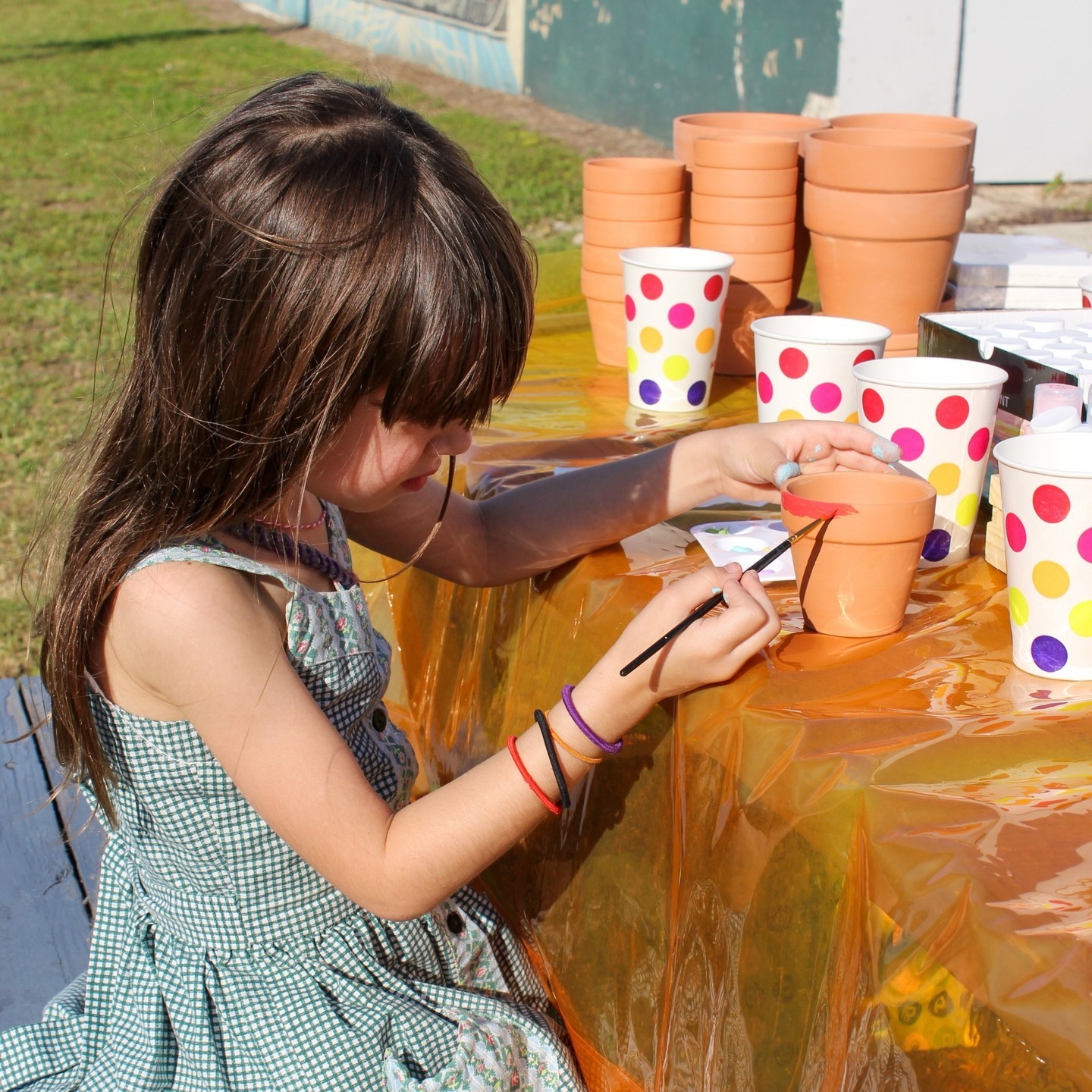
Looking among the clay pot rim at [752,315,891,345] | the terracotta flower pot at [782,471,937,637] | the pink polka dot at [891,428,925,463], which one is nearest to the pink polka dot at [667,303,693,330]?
the clay pot rim at [752,315,891,345]

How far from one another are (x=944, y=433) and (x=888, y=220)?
0.72m

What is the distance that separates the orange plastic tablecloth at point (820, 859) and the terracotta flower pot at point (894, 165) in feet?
2.21

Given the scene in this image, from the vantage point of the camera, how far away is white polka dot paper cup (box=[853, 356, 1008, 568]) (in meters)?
1.28

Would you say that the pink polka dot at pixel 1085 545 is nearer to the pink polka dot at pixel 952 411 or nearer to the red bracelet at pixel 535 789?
the pink polka dot at pixel 952 411

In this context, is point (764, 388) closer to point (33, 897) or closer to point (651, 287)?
point (651, 287)

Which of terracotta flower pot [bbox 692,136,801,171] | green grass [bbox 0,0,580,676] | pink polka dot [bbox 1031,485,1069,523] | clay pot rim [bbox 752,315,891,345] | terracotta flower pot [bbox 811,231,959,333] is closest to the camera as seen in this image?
pink polka dot [bbox 1031,485,1069,523]

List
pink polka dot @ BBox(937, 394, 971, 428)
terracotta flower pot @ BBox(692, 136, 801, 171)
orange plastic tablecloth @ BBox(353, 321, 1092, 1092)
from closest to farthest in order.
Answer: orange plastic tablecloth @ BBox(353, 321, 1092, 1092) → pink polka dot @ BBox(937, 394, 971, 428) → terracotta flower pot @ BBox(692, 136, 801, 171)

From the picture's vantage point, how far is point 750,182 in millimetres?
2074

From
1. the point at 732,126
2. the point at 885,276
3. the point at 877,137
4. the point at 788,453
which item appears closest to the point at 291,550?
the point at 788,453

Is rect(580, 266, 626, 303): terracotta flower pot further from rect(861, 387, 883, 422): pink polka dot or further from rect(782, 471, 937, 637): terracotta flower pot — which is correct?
rect(782, 471, 937, 637): terracotta flower pot

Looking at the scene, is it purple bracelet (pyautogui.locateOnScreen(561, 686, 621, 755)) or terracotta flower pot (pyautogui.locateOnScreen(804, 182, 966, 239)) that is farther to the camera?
terracotta flower pot (pyautogui.locateOnScreen(804, 182, 966, 239))

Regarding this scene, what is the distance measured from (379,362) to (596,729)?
39cm

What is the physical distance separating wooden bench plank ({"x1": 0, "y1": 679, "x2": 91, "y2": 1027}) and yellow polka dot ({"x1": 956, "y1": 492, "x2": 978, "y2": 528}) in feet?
4.03

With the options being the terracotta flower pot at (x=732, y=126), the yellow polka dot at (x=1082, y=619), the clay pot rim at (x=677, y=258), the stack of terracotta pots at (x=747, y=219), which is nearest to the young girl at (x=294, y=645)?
the yellow polka dot at (x=1082, y=619)
